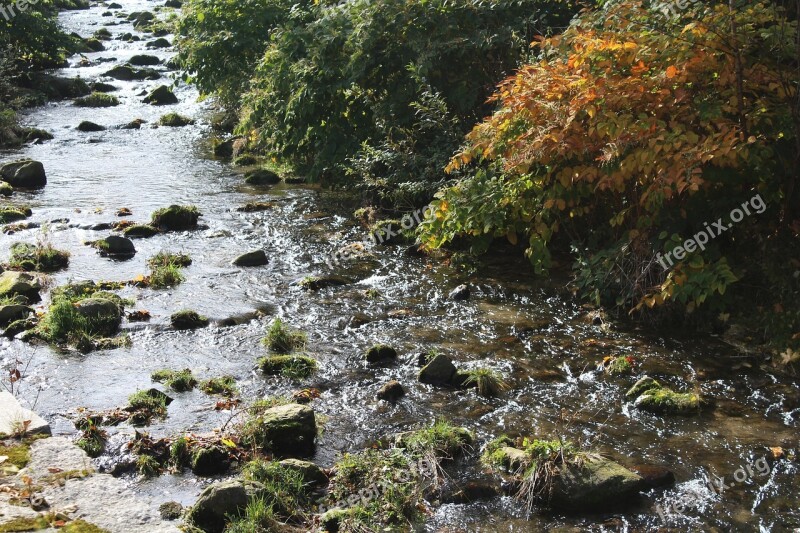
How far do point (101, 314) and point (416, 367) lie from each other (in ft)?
11.5

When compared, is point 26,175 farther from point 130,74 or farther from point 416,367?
point 130,74

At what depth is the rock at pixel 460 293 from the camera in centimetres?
922

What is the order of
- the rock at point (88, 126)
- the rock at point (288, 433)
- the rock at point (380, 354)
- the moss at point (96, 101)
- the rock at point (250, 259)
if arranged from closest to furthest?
the rock at point (288, 433), the rock at point (380, 354), the rock at point (250, 259), the rock at point (88, 126), the moss at point (96, 101)

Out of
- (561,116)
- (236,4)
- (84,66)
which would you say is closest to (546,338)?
(561,116)

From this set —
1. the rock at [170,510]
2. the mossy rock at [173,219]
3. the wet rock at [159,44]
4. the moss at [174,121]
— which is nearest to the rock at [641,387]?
the rock at [170,510]

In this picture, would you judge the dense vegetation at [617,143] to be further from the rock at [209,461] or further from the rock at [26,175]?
the rock at [26,175]

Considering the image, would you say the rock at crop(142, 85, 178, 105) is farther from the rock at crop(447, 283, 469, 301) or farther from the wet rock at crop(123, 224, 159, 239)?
the rock at crop(447, 283, 469, 301)

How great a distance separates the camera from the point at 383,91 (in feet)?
42.6

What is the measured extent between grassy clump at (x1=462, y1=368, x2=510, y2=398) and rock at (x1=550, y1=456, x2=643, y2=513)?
1.51 meters

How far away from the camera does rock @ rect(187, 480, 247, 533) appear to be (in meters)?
5.05

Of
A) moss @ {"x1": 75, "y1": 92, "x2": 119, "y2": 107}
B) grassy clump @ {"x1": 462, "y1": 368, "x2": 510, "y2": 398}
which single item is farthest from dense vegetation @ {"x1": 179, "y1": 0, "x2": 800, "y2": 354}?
moss @ {"x1": 75, "y1": 92, "x2": 119, "y2": 107}

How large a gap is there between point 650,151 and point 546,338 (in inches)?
82.4

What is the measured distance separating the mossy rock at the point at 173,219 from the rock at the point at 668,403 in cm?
804

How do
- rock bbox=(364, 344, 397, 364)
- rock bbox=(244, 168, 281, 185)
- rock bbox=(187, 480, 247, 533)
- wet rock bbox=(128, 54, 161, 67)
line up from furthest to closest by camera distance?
wet rock bbox=(128, 54, 161, 67), rock bbox=(244, 168, 281, 185), rock bbox=(364, 344, 397, 364), rock bbox=(187, 480, 247, 533)
